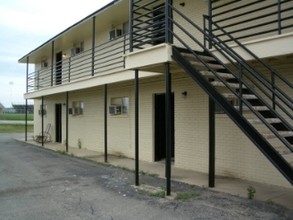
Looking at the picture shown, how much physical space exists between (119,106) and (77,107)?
194 inches

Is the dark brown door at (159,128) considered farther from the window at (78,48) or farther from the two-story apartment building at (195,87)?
the window at (78,48)

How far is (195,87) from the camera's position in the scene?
1134 cm

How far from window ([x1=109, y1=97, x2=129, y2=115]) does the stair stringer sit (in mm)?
7269

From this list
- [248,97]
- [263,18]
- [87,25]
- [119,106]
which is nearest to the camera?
[248,97]

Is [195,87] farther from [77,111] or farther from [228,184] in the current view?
[77,111]

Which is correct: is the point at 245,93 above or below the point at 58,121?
above

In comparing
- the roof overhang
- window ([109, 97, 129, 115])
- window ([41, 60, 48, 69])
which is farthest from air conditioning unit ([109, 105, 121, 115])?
window ([41, 60, 48, 69])

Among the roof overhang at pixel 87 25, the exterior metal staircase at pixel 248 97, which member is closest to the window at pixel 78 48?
the roof overhang at pixel 87 25

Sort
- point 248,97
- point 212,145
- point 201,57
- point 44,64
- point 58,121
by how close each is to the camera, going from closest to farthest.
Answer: point 248,97 < point 201,57 < point 212,145 < point 58,121 < point 44,64

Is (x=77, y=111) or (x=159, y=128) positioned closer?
(x=159, y=128)

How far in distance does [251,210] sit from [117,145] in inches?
366

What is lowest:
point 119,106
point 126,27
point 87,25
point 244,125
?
point 244,125

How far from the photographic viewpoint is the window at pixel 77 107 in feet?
63.5

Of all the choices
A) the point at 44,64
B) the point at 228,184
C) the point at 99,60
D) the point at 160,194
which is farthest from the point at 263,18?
the point at 44,64
